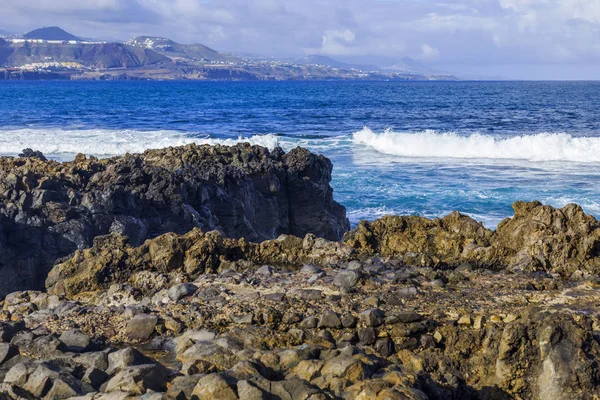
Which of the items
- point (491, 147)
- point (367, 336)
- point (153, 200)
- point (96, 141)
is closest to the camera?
point (367, 336)

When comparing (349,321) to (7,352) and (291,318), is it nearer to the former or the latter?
(291,318)

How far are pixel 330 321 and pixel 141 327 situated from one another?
1956mm

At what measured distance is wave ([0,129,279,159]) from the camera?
1320 inches

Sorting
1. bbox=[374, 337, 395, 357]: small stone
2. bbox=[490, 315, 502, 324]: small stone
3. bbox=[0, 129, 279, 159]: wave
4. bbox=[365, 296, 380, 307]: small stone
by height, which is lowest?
bbox=[0, 129, 279, 159]: wave

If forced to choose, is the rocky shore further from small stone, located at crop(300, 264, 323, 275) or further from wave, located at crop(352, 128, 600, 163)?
wave, located at crop(352, 128, 600, 163)

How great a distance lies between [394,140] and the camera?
40.0 meters

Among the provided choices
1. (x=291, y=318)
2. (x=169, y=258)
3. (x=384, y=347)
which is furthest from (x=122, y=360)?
(x=169, y=258)

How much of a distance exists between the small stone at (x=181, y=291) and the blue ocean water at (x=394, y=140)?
13.6 m

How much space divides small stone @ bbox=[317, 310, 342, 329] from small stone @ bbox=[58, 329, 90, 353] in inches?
88.8

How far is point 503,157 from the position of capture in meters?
35.1

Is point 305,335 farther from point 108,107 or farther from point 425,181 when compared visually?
point 108,107

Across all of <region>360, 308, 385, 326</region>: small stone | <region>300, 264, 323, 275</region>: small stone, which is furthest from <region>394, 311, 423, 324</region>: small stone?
<region>300, 264, 323, 275</region>: small stone

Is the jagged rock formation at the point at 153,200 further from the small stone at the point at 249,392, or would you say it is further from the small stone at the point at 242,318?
the small stone at the point at 249,392

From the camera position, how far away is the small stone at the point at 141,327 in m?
6.96
